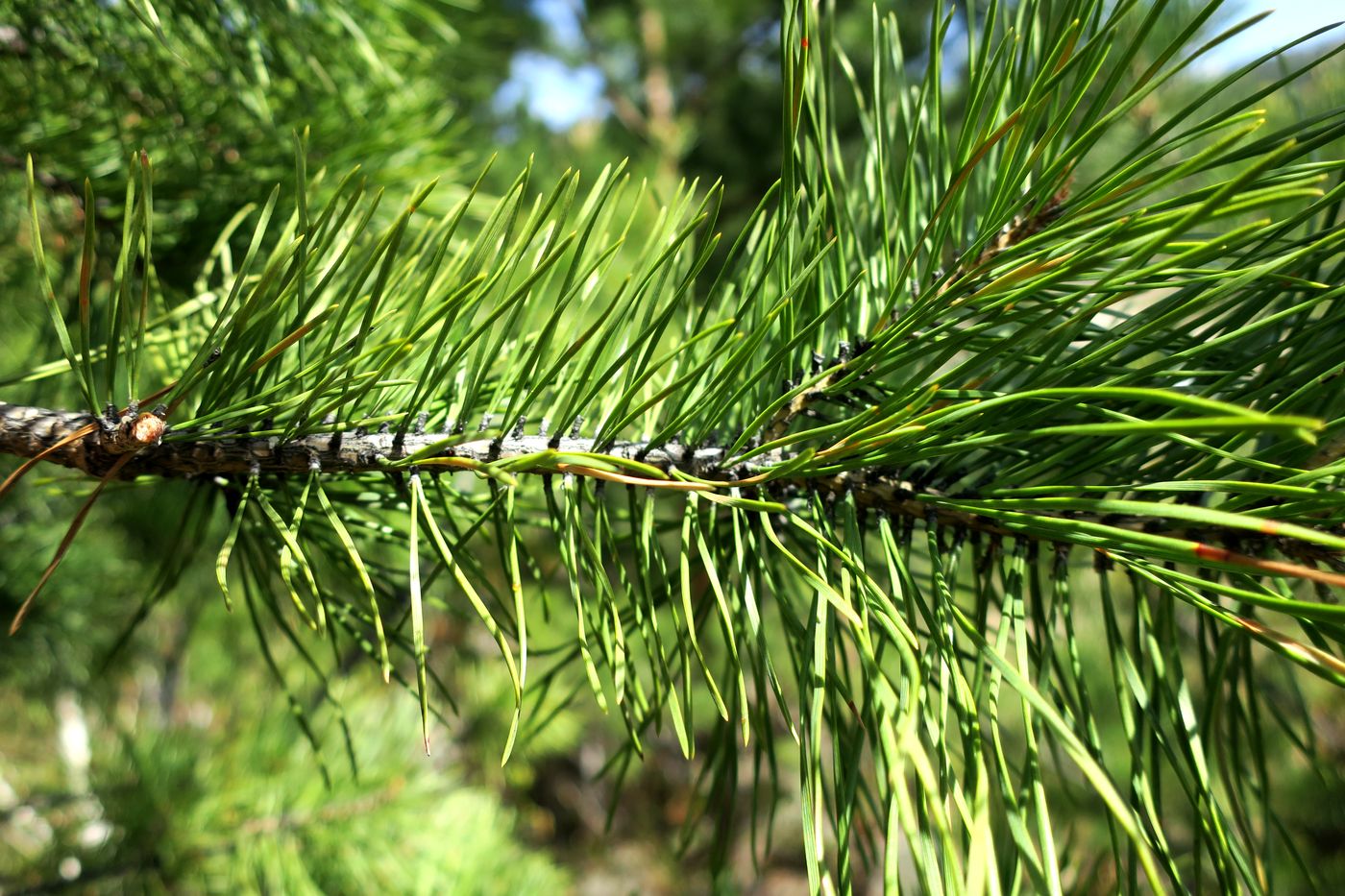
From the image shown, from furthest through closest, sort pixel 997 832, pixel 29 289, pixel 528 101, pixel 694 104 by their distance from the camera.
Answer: pixel 694 104, pixel 528 101, pixel 29 289, pixel 997 832

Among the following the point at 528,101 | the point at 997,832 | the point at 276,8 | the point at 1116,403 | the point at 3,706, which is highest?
the point at 528,101

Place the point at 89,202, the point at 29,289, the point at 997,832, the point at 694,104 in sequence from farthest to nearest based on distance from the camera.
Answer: the point at 694,104
the point at 29,289
the point at 997,832
the point at 89,202

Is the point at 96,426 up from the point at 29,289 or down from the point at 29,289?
down

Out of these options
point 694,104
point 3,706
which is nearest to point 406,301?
point 694,104

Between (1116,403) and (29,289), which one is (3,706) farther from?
(1116,403)

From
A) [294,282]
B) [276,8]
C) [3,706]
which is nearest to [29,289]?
[276,8]

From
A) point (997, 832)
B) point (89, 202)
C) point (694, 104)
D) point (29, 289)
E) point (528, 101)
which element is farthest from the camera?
point (694, 104)

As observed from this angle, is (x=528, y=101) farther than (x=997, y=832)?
Yes

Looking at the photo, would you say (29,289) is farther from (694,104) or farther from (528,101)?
(694,104)

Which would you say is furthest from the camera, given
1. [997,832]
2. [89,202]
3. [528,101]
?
[528,101]
